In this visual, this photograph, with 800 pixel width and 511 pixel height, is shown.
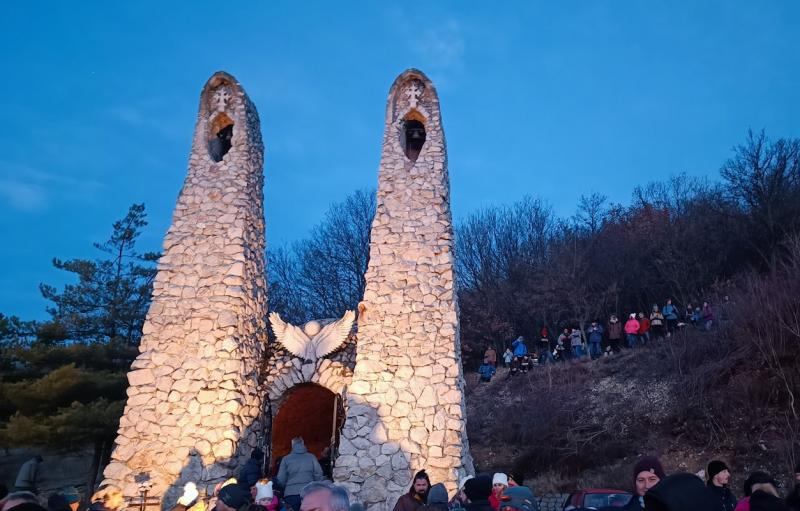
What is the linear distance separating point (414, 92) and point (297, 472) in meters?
6.59

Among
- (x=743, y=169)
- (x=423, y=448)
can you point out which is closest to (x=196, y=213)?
(x=423, y=448)

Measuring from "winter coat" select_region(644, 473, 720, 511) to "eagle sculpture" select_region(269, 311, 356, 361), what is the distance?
Result: 8.14m

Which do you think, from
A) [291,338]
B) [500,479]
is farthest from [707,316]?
[500,479]

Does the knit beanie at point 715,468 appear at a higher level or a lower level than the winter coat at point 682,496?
higher

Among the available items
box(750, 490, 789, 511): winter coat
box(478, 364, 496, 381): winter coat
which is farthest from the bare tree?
box(750, 490, 789, 511): winter coat

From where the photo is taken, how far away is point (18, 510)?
2416mm

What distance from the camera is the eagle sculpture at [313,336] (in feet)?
32.8

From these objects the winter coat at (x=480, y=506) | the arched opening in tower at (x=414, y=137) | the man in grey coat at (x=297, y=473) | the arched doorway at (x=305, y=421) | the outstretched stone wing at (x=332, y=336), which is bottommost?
the winter coat at (x=480, y=506)

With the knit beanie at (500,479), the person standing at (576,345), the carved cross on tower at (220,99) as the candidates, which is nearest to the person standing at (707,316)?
the person standing at (576,345)

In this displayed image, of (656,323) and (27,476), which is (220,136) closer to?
(27,476)

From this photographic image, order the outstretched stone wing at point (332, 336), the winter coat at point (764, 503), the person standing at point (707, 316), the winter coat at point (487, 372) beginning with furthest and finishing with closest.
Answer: the winter coat at point (487, 372)
the person standing at point (707, 316)
the outstretched stone wing at point (332, 336)
the winter coat at point (764, 503)

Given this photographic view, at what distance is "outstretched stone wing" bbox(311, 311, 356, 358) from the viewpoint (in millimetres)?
9969

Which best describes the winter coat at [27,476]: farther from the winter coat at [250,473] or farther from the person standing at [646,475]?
the person standing at [646,475]

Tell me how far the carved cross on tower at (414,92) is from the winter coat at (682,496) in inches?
366
